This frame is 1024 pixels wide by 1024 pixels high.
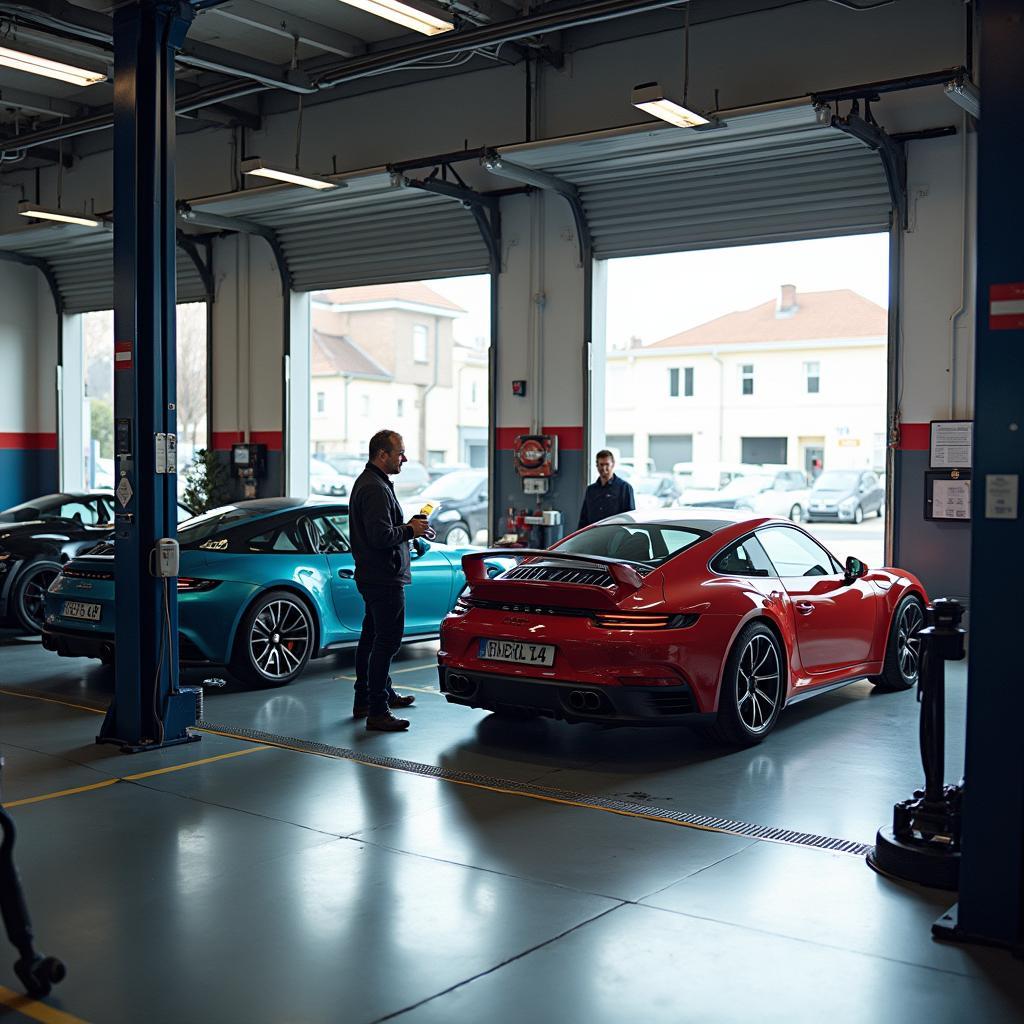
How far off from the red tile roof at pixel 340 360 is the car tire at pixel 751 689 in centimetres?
3422

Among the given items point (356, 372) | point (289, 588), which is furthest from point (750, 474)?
point (289, 588)

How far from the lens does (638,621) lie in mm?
6051

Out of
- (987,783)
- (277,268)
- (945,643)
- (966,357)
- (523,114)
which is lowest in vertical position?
(987,783)

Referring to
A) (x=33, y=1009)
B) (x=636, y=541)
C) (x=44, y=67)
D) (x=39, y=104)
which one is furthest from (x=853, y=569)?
(x=39, y=104)

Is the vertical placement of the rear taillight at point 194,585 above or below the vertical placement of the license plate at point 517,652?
above

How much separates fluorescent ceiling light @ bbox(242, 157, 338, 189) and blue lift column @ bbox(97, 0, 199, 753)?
14.7 feet

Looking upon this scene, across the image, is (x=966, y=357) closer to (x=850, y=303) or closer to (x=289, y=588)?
(x=289, y=588)

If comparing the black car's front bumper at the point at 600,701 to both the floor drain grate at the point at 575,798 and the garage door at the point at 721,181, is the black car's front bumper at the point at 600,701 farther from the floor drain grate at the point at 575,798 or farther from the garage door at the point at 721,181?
the garage door at the point at 721,181

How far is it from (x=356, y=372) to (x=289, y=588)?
33104 millimetres

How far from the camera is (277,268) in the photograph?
15484 millimetres

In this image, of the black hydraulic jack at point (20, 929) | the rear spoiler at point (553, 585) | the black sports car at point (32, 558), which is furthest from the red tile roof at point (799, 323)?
the black hydraulic jack at point (20, 929)

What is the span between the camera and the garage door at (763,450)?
3738cm

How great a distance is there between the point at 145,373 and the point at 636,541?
9.62ft

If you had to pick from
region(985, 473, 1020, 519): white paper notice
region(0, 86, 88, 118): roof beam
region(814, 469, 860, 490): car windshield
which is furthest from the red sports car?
region(814, 469, 860, 490): car windshield
